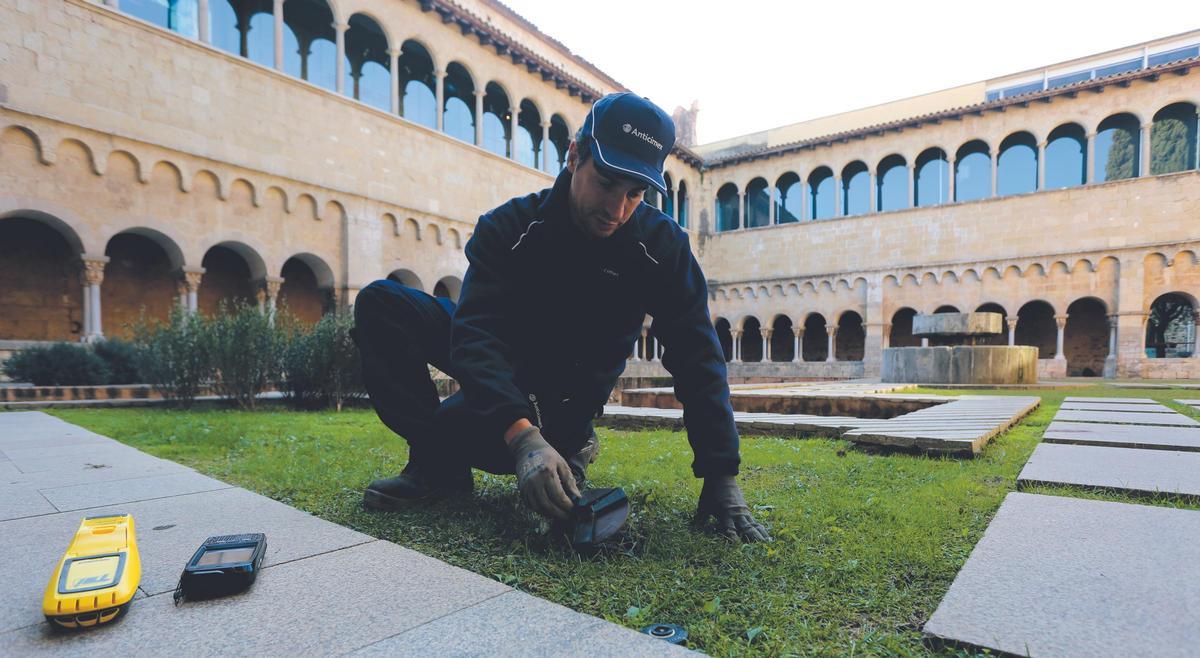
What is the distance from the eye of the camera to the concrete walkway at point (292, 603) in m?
1.03

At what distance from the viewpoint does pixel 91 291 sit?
33.7 ft

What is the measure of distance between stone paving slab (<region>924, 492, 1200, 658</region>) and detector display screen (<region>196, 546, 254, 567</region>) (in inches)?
59.0

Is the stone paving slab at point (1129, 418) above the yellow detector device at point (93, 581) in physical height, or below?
below

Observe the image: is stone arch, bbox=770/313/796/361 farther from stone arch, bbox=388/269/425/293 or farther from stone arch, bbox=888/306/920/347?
stone arch, bbox=388/269/425/293

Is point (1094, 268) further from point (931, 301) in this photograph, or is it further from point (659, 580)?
point (659, 580)

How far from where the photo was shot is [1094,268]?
1819cm

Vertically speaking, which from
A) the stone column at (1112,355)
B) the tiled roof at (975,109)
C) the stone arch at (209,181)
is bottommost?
the stone column at (1112,355)

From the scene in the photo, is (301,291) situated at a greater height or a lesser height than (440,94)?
lesser

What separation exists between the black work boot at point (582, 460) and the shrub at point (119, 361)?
972 centimetres

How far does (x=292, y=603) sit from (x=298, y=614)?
6 centimetres

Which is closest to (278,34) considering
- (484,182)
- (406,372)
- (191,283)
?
(191,283)

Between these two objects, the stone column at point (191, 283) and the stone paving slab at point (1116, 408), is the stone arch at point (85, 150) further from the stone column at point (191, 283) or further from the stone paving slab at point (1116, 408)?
the stone paving slab at point (1116, 408)

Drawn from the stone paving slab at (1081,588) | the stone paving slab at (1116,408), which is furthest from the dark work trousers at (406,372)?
the stone paving slab at (1116,408)

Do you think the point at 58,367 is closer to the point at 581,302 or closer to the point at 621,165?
the point at 581,302
